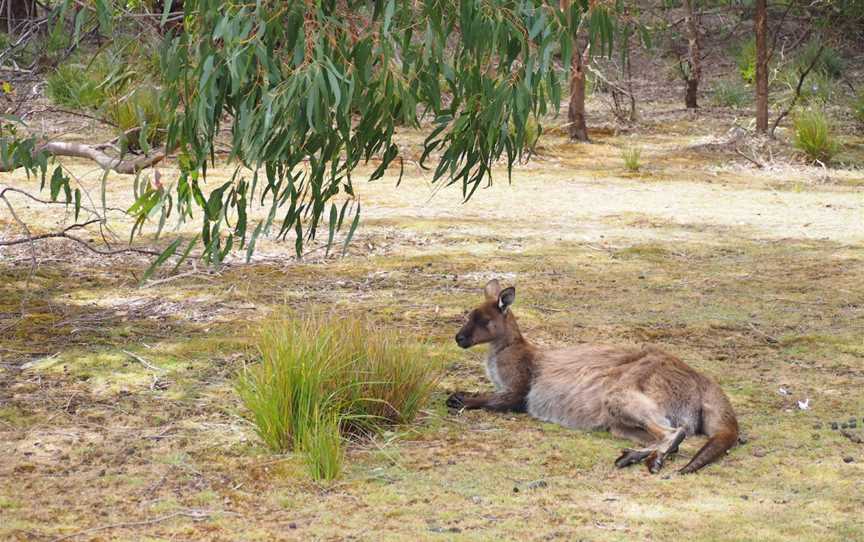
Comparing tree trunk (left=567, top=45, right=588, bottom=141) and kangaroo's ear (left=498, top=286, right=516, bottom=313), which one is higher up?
tree trunk (left=567, top=45, right=588, bottom=141)

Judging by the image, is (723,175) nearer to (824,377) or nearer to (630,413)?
(824,377)

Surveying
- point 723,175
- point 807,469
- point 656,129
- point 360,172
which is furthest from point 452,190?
point 807,469

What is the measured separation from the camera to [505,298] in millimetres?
6027

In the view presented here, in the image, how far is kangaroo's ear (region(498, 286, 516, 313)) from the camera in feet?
19.7

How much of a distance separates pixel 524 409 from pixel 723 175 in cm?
850

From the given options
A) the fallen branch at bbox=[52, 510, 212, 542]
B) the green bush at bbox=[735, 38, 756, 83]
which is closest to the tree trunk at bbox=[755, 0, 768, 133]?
the green bush at bbox=[735, 38, 756, 83]

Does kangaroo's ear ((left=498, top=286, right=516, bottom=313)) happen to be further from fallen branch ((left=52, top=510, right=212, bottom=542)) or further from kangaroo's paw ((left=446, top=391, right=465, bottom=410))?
fallen branch ((left=52, top=510, right=212, bottom=542))

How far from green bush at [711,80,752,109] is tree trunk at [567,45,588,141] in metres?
3.50

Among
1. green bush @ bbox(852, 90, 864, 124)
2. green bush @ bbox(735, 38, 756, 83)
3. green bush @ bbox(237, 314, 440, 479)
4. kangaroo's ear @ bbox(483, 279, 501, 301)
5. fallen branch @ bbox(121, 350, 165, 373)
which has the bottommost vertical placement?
fallen branch @ bbox(121, 350, 165, 373)

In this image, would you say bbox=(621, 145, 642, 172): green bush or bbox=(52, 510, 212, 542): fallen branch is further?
bbox=(621, 145, 642, 172): green bush

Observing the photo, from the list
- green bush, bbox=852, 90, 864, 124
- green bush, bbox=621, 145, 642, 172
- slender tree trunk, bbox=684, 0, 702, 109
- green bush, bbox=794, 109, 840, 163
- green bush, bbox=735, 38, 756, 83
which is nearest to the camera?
green bush, bbox=621, 145, 642, 172

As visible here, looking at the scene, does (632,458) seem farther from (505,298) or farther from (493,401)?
(505,298)

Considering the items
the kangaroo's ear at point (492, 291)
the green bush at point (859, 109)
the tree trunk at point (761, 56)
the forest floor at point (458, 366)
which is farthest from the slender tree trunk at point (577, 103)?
the kangaroo's ear at point (492, 291)

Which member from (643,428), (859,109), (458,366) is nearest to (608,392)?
(643,428)
